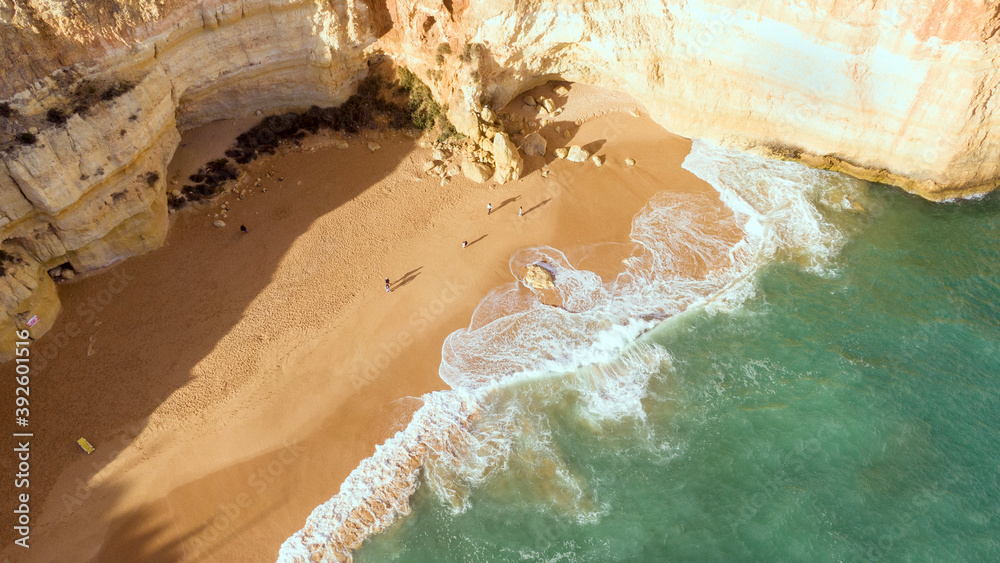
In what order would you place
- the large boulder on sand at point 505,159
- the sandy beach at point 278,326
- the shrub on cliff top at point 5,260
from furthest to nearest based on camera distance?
the large boulder on sand at point 505,159
the shrub on cliff top at point 5,260
the sandy beach at point 278,326

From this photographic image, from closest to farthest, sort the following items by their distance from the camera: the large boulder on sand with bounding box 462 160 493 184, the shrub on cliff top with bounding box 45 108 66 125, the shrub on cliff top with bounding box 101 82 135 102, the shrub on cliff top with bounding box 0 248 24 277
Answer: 1. the shrub on cliff top with bounding box 45 108 66 125
2. the shrub on cliff top with bounding box 0 248 24 277
3. the shrub on cliff top with bounding box 101 82 135 102
4. the large boulder on sand with bounding box 462 160 493 184

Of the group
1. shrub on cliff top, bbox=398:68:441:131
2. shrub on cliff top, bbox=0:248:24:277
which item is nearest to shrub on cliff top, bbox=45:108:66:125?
shrub on cliff top, bbox=0:248:24:277

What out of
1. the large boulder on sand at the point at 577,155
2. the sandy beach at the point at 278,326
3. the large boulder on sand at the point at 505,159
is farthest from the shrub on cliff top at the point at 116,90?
the large boulder on sand at the point at 577,155

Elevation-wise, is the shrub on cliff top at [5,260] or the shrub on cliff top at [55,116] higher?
the shrub on cliff top at [55,116]

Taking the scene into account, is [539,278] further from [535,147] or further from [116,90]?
[116,90]

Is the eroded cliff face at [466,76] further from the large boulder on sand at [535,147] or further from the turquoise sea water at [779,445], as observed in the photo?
the turquoise sea water at [779,445]

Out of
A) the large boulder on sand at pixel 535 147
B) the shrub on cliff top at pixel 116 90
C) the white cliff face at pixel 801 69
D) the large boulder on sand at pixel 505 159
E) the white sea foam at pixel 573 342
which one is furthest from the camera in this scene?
the large boulder on sand at pixel 535 147

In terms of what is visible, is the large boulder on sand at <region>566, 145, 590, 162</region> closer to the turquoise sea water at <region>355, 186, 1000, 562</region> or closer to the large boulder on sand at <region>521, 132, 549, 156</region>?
the large boulder on sand at <region>521, 132, 549, 156</region>
